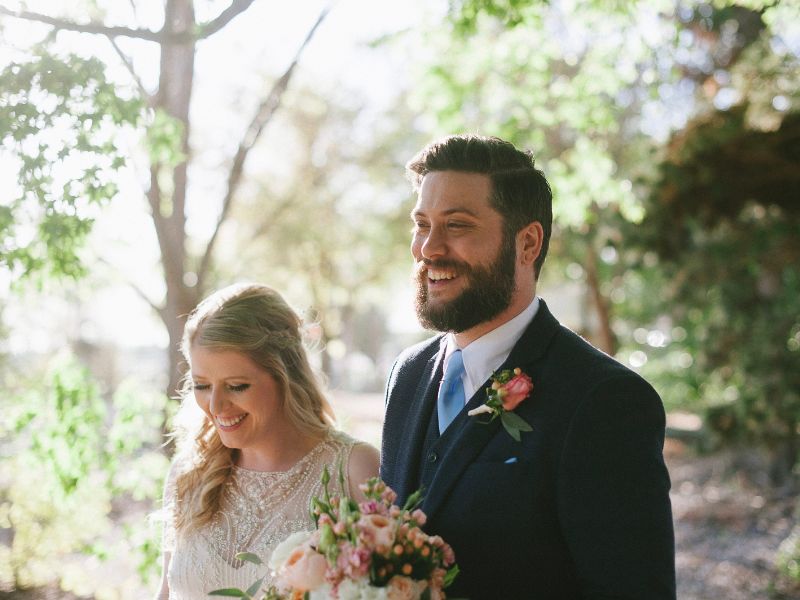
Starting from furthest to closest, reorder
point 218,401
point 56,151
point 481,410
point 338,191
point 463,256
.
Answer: point 338,191, point 56,151, point 218,401, point 463,256, point 481,410

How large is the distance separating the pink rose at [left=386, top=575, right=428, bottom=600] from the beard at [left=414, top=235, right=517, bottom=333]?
2.81ft

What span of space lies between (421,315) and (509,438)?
51cm

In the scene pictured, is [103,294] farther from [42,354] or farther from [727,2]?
[727,2]

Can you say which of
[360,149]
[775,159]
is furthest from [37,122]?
[360,149]

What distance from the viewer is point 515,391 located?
7.66ft

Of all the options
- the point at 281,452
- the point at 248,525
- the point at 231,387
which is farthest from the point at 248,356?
the point at 248,525

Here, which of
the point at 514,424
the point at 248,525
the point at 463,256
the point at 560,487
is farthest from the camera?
the point at 248,525

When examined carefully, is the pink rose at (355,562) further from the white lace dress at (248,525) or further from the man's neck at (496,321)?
the white lace dress at (248,525)

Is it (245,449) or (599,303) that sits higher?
(599,303)

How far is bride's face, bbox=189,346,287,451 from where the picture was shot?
3223 mm

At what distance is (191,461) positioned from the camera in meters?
3.61

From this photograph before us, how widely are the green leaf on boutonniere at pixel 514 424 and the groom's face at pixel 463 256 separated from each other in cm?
34

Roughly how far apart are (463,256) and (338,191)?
54.6 feet

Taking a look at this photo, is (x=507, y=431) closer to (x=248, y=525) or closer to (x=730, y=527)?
(x=248, y=525)
